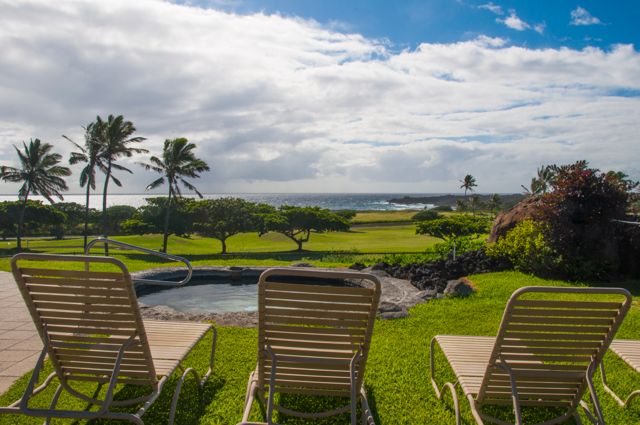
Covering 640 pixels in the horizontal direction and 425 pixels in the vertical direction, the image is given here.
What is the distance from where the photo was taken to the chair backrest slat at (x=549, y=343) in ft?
9.12

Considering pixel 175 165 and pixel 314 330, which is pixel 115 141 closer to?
pixel 175 165

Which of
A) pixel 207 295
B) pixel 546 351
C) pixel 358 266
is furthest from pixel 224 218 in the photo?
pixel 546 351

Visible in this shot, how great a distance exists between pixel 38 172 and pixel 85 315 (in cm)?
4271

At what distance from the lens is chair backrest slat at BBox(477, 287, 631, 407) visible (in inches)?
109

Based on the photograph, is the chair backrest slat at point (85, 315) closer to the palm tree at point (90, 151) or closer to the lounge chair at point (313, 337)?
the lounge chair at point (313, 337)

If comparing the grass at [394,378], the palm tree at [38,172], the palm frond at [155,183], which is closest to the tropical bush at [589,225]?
the grass at [394,378]

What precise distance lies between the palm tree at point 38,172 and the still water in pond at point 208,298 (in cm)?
3300

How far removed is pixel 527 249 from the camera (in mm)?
10859

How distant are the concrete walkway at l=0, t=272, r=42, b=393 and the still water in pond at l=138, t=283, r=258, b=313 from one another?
278cm

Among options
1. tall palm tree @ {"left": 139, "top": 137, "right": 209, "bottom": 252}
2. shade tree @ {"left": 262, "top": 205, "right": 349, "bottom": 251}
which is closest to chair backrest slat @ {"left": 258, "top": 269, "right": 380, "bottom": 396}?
shade tree @ {"left": 262, "top": 205, "right": 349, "bottom": 251}

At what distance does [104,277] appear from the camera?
274 cm

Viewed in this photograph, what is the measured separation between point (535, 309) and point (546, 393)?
81cm

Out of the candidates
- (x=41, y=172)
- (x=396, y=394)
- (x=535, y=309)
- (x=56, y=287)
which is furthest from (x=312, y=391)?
(x=41, y=172)

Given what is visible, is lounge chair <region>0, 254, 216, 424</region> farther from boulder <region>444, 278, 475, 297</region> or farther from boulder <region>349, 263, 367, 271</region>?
boulder <region>349, 263, 367, 271</region>
